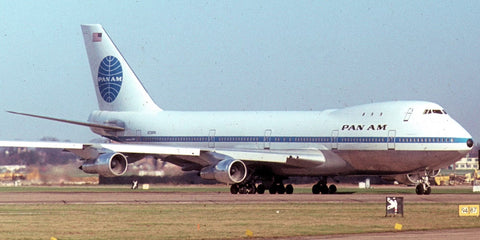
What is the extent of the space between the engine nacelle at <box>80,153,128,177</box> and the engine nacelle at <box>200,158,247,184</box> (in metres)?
4.48

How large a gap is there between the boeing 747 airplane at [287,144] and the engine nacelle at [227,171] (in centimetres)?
5

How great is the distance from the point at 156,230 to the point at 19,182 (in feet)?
147

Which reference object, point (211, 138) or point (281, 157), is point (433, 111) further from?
point (211, 138)

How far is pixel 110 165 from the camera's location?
50344 millimetres

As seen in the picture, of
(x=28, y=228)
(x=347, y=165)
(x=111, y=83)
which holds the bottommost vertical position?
(x=28, y=228)

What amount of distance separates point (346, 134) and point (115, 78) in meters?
18.5

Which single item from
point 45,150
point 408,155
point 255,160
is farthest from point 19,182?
point 408,155

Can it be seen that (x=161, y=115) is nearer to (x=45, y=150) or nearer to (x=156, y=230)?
(x=45, y=150)

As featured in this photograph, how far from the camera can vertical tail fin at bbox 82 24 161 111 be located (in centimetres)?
6400

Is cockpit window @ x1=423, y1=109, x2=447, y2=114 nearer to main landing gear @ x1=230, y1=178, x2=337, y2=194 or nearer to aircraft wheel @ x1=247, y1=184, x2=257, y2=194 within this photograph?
main landing gear @ x1=230, y1=178, x2=337, y2=194

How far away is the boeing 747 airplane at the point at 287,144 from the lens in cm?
5084

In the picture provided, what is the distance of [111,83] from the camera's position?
6469 centimetres

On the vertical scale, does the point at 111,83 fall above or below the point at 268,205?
above

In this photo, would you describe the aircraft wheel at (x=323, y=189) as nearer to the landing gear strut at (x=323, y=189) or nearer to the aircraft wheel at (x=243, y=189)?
the landing gear strut at (x=323, y=189)
